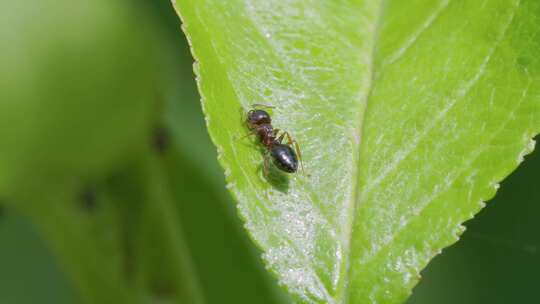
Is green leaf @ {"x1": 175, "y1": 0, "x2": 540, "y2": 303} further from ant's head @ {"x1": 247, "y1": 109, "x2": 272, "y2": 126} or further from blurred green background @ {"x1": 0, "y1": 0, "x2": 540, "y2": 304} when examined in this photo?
blurred green background @ {"x1": 0, "y1": 0, "x2": 540, "y2": 304}

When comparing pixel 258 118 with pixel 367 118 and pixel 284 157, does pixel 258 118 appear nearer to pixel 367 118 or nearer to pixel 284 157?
pixel 284 157

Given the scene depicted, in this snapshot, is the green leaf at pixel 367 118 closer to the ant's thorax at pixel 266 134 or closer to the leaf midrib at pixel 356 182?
the leaf midrib at pixel 356 182

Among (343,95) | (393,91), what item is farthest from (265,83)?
(393,91)

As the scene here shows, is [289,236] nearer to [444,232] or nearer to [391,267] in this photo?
[391,267]

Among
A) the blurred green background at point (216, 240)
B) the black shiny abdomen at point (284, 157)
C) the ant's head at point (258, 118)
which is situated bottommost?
the blurred green background at point (216, 240)

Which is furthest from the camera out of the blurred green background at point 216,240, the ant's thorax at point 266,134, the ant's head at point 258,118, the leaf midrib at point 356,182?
the blurred green background at point 216,240

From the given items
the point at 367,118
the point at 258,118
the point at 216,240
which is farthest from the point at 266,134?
the point at 216,240

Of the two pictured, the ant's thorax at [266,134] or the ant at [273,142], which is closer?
the ant at [273,142]

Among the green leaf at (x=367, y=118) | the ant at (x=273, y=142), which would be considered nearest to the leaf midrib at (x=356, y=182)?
the green leaf at (x=367, y=118)
